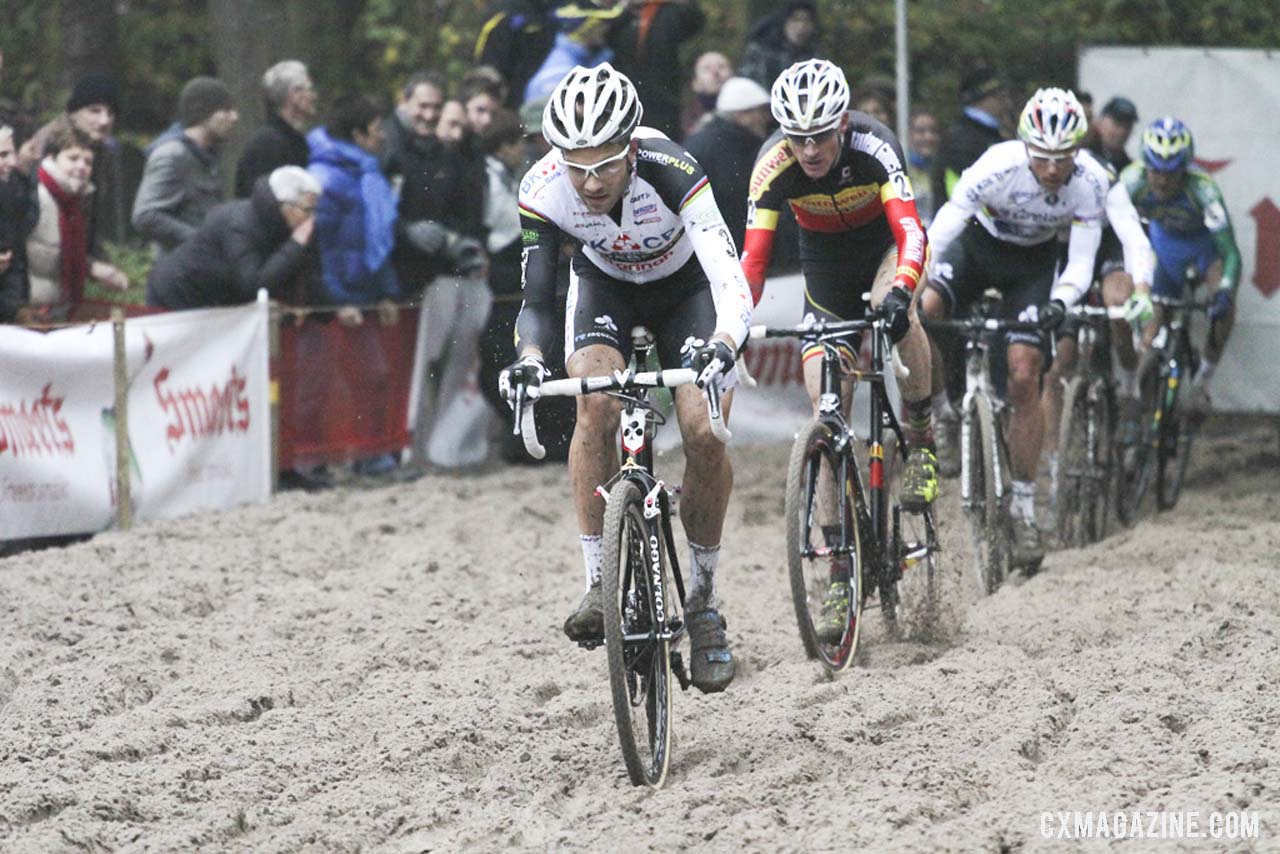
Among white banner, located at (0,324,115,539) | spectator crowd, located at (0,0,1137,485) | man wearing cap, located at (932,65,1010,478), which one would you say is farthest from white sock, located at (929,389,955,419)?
white banner, located at (0,324,115,539)

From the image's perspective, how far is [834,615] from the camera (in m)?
7.31

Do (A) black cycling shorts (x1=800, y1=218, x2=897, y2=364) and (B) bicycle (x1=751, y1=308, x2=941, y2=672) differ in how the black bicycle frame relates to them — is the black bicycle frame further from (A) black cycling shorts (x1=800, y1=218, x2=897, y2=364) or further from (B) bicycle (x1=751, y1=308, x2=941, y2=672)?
(A) black cycling shorts (x1=800, y1=218, x2=897, y2=364)

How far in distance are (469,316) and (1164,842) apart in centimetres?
815

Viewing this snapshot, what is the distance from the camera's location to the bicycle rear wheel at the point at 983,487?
28.9 feet

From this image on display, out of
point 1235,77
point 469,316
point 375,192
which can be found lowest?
point 469,316

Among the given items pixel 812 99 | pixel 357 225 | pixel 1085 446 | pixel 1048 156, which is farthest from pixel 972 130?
pixel 812 99

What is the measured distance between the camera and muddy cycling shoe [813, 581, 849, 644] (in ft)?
23.8

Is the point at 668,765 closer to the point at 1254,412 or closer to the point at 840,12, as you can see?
the point at 1254,412

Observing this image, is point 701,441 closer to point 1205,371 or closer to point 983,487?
point 983,487

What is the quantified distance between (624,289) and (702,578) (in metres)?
1.07

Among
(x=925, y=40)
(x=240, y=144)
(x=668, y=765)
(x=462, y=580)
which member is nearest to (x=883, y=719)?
(x=668, y=765)

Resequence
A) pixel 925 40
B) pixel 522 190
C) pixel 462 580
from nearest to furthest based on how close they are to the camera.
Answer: pixel 522 190 < pixel 462 580 < pixel 925 40

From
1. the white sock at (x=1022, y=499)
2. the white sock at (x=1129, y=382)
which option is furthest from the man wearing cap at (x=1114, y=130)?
the white sock at (x=1022, y=499)

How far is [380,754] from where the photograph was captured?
6.17 meters
